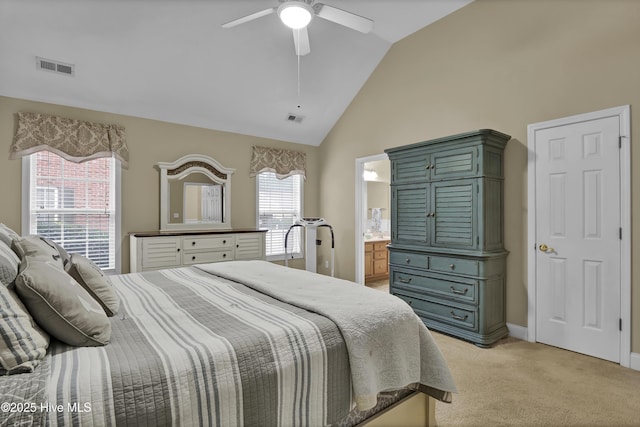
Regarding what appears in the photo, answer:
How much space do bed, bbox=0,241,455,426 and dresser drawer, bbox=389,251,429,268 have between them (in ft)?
6.01

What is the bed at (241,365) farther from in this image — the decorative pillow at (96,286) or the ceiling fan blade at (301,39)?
the ceiling fan blade at (301,39)

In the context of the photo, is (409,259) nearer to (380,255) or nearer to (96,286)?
(380,255)

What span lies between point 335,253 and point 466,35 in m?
3.57

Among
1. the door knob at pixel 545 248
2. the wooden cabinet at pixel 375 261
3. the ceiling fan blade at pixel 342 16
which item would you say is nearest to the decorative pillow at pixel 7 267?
the ceiling fan blade at pixel 342 16

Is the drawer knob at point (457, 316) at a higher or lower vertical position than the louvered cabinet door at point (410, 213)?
lower

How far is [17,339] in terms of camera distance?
1.03m

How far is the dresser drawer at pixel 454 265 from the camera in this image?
3.21 meters

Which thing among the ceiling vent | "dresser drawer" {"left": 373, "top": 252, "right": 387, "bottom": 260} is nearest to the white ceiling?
the ceiling vent

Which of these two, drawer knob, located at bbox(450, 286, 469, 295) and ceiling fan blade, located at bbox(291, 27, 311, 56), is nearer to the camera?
ceiling fan blade, located at bbox(291, 27, 311, 56)

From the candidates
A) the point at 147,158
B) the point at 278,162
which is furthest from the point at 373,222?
the point at 147,158

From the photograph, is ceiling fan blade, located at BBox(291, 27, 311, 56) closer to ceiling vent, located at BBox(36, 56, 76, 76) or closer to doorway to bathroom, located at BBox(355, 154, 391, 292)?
doorway to bathroom, located at BBox(355, 154, 391, 292)

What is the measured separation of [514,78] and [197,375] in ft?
12.4

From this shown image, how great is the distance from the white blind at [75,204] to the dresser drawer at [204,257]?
0.88 m

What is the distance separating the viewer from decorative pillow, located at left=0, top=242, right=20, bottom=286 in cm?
121
